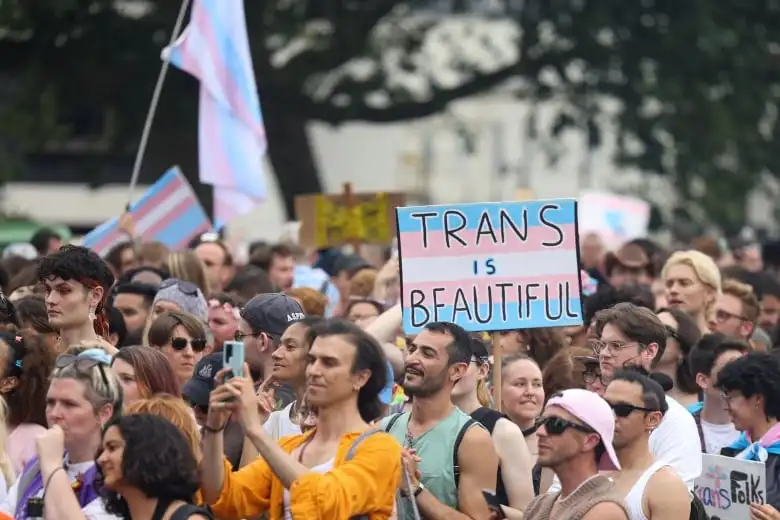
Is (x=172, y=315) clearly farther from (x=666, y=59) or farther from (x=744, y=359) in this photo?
(x=666, y=59)

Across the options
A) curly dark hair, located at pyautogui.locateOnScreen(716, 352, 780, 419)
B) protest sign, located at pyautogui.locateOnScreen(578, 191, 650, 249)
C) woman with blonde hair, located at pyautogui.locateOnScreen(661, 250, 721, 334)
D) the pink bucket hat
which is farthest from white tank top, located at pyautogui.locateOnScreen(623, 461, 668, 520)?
protest sign, located at pyautogui.locateOnScreen(578, 191, 650, 249)

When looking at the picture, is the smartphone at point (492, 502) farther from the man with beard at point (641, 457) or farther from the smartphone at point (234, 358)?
the smartphone at point (234, 358)

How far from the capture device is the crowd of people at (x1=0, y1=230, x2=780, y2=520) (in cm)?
605

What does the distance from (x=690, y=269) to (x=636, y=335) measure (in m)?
2.92

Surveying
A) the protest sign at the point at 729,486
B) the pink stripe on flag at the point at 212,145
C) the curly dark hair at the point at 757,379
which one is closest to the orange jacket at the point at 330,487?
the protest sign at the point at 729,486

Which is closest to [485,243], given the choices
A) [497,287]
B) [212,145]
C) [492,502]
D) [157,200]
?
[497,287]

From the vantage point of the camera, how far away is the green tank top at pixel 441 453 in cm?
695

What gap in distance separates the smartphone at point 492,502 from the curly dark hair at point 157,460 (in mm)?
1457

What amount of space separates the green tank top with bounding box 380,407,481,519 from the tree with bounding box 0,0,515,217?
16.3 m

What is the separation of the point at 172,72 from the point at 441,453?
1721 centimetres

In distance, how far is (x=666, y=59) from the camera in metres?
24.5

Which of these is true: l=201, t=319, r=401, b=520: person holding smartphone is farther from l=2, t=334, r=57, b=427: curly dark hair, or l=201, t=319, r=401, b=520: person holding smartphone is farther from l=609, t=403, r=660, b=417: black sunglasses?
l=2, t=334, r=57, b=427: curly dark hair

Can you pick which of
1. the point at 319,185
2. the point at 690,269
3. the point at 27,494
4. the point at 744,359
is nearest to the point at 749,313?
the point at 690,269

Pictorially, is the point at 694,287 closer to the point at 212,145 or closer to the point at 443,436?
the point at 212,145
